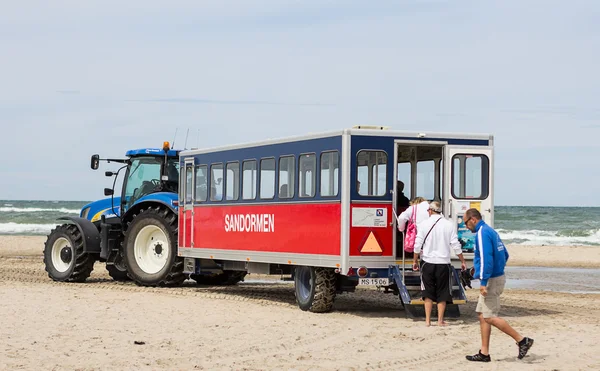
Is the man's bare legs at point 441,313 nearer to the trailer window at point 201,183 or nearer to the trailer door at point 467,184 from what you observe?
the trailer door at point 467,184

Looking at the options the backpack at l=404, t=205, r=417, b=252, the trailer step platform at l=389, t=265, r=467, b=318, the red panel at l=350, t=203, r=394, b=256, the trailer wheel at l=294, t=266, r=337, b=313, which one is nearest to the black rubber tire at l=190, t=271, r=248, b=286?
the trailer wheel at l=294, t=266, r=337, b=313

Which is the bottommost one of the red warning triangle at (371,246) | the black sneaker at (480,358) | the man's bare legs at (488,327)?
the black sneaker at (480,358)

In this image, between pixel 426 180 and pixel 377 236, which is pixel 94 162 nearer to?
pixel 426 180

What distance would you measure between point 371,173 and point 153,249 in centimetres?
664

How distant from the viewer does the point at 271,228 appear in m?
15.4

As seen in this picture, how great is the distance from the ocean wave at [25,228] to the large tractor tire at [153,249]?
111 feet

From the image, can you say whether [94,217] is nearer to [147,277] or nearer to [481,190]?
[147,277]

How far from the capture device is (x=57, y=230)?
19984 millimetres

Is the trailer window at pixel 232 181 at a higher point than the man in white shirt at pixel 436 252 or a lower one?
higher

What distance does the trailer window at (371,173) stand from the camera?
13547 millimetres

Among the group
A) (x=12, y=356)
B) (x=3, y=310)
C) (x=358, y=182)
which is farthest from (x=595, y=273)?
(x=12, y=356)

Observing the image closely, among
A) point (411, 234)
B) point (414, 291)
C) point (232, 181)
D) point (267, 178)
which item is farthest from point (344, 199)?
point (232, 181)

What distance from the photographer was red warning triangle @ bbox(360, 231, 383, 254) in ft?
44.7

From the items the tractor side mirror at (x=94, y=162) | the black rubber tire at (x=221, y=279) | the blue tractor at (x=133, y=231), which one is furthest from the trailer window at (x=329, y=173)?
the black rubber tire at (x=221, y=279)
